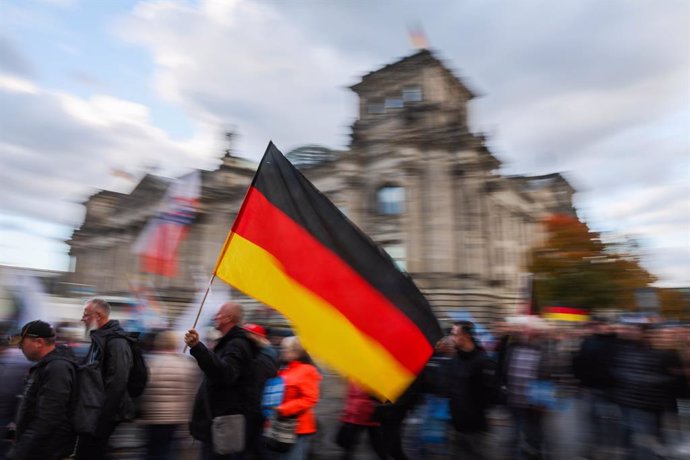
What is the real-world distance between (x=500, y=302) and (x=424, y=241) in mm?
5837

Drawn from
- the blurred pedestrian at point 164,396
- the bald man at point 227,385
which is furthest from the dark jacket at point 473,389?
the blurred pedestrian at point 164,396

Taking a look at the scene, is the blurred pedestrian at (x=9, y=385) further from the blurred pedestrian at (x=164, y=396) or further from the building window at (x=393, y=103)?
the building window at (x=393, y=103)

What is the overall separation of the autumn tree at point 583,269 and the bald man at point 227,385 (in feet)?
89.2

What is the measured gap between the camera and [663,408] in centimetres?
683

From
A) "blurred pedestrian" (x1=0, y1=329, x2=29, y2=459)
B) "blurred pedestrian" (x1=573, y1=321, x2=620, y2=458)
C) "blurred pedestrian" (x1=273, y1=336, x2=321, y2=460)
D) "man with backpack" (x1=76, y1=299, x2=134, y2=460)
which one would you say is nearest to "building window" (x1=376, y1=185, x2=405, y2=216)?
"blurred pedestrian" (x1=573, y1=321, x2=620, y2=458)

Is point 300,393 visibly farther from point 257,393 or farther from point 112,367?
point 112,367

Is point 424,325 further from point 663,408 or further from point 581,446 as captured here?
point 581,446

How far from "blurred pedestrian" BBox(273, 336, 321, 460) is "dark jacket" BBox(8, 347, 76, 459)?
1.67 meters

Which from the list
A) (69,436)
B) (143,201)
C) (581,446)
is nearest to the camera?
(69,436)

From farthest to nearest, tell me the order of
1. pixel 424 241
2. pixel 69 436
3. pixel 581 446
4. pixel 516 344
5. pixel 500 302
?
pixel 500 302
pixel 424 241
pixel 581 446
pixel 516 344
pixel 69 436

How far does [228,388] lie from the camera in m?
4.83

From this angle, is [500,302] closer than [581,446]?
No

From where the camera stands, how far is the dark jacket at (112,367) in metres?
4.69

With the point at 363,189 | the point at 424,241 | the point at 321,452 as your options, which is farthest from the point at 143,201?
the point at 321,452
